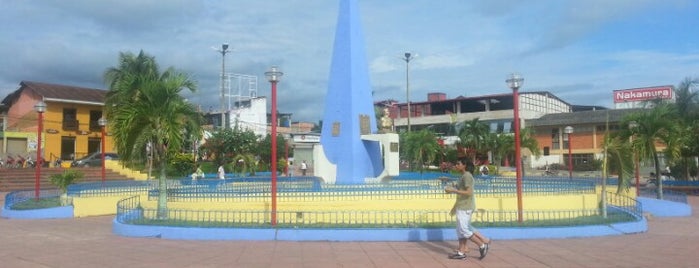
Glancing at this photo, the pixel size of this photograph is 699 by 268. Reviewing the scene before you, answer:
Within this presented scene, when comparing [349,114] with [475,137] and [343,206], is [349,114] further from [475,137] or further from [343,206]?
[475,137]

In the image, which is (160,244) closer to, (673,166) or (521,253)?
(521,253)

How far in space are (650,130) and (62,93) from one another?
37.5m

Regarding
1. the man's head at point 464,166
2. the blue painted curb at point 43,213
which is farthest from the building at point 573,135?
the man's head at point 464,166

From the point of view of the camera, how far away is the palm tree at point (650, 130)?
18.8 m

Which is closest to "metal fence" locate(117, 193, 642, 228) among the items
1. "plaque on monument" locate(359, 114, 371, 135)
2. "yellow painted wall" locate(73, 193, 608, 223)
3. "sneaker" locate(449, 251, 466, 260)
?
"yellow painted wall" locate(73, 193, 608, 223)

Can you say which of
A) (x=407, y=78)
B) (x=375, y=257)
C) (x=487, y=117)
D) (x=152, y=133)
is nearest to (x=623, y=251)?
(x=375, y=257)

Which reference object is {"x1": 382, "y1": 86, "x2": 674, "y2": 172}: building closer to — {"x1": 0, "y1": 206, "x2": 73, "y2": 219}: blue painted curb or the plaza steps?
the plaza steps

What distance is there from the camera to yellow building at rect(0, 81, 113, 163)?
39.6 m

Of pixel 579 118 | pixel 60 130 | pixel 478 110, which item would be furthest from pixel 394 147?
pixel 478 110

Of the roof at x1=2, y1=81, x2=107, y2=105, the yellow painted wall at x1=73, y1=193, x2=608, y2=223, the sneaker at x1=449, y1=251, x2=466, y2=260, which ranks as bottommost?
the sneaker at x1=449, y1=251, x2=466, y2=260

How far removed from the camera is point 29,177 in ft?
96.7

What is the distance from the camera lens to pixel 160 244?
1044 cm

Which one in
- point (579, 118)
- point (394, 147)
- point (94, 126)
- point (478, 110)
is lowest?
point (394, 147)

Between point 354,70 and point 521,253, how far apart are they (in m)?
11.3
